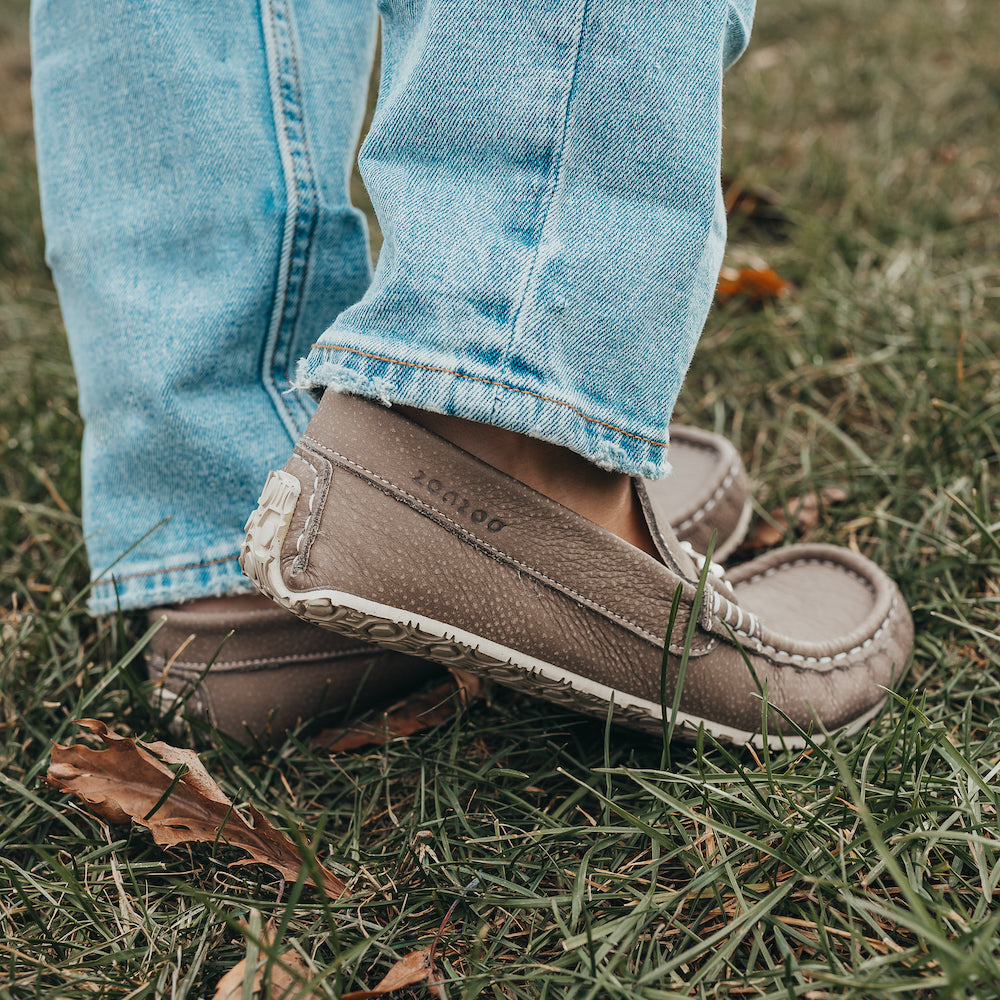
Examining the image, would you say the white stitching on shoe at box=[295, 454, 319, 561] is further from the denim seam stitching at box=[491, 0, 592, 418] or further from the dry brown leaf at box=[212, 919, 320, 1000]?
the dry brown leaf at box=[212, 919, 320, 1000]

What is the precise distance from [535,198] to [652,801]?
2.24 ft

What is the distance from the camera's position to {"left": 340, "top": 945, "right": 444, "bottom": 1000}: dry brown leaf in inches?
31.7

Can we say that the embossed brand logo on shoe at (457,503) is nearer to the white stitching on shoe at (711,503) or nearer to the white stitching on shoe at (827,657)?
the white stitching on shoe at (827,657)

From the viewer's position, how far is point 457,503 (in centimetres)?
90

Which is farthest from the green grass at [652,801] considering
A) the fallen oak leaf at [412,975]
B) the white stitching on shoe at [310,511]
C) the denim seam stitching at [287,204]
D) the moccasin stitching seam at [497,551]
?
the denim seam stitching at [287,204]

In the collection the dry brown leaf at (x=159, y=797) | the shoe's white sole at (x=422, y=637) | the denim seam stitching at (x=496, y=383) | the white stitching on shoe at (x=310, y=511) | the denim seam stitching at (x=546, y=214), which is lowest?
the dry brown leaf at (x=159, y=797)

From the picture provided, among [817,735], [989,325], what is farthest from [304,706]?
[989,325]

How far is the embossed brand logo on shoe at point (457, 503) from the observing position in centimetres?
89

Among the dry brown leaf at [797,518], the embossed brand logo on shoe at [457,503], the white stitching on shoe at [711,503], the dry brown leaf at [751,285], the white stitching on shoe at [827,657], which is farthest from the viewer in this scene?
the dry brown leaf at [751,285]

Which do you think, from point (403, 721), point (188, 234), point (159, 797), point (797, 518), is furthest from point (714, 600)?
point (188, 234)

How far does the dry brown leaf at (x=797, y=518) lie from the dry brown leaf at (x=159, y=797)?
954 millimetres

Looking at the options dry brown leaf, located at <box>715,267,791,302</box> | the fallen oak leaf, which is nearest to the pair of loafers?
the fallen oak leaf

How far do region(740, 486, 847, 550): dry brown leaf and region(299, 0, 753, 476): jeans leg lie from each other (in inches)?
31.0

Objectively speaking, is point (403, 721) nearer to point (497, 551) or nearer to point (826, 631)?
point (497, 551)
